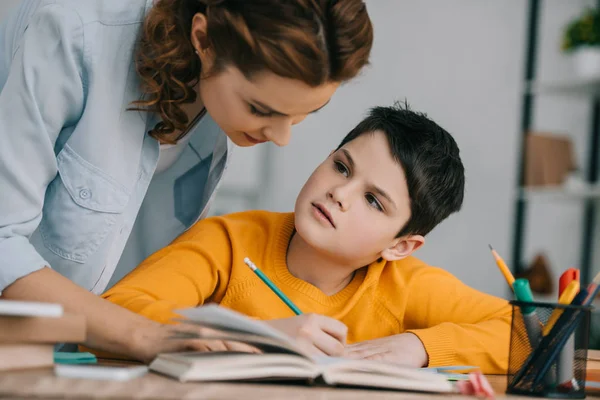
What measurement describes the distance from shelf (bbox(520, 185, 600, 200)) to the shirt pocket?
2558mm

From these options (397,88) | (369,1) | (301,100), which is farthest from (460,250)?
(301,100)

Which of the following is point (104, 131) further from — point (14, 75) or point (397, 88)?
point (397, 88)

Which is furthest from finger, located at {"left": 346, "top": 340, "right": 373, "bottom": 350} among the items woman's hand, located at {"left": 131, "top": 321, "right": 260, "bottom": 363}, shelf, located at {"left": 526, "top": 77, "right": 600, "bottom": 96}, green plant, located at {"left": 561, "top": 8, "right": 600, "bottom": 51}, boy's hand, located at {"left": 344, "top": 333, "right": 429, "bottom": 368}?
green plant, located at {"left": 561, "top": 8, "right": 600, "bottom": 51}

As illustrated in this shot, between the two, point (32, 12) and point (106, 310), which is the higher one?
point (32, 12)

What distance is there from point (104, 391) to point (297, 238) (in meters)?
0.73

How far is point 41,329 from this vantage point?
29.2 inches

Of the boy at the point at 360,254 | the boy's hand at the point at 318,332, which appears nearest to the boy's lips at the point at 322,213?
the boy at the point at 360,254

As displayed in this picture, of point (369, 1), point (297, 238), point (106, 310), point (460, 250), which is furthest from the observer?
point (369, 1)

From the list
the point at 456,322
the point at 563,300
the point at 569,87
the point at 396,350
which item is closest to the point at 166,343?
the point at 396,350

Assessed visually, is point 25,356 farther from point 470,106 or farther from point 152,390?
point 470,106

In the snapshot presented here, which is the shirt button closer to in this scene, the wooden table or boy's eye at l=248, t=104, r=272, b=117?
boy's eye at l=248, t=104, r=272, b=117

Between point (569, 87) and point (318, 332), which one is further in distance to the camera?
point (569, 87)

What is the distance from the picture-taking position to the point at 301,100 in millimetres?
1046

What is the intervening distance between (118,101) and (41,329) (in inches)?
19.7
